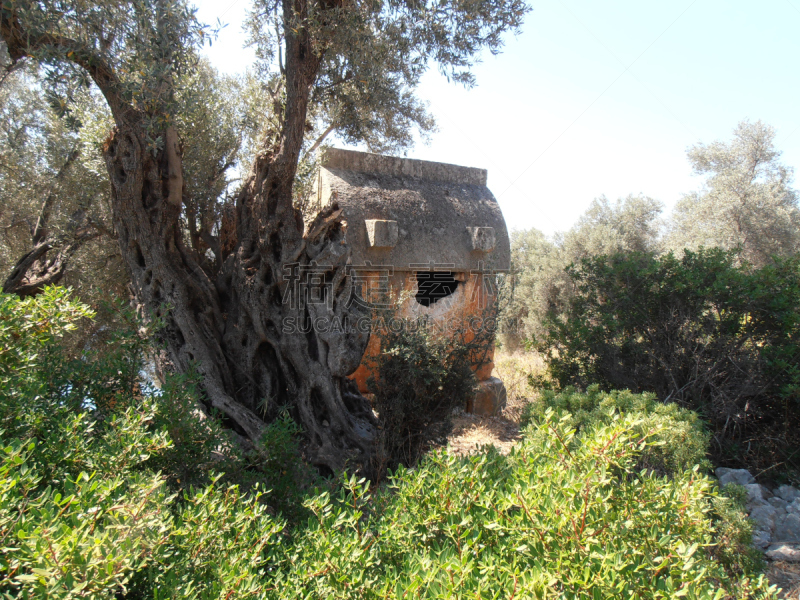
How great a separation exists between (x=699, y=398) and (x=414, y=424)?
10.9ft

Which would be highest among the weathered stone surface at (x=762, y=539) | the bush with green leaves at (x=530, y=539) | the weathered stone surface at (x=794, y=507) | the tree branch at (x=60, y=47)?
the tree branch at (x=60, y=47)

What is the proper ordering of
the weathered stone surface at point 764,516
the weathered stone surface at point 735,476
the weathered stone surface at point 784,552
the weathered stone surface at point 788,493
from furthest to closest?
the weathered stone surface at point 735,476 → the weathered stone surface at point 788,493 → the weathered stone surface at point 764,516 → the weathered stone surface at point 784,552

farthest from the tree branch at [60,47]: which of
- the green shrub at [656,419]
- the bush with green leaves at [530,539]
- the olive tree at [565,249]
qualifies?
the olive tree at [565,249]

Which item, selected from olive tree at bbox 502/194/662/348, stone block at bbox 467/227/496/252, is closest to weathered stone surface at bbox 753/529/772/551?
stone block at bbox 467/227/496/252

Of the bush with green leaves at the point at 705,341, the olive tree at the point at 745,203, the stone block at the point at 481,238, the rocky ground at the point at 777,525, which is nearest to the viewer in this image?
the rocky ground at the point at 777,525

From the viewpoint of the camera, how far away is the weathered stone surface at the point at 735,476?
15.4 feet

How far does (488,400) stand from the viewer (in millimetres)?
7086

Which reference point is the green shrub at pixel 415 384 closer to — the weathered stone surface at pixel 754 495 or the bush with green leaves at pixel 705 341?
the bush with green leaves at pixel 705 341

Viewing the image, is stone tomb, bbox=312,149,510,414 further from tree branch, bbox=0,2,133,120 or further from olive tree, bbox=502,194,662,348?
olive tree, bbox=502,194,662,348

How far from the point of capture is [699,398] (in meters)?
5.50

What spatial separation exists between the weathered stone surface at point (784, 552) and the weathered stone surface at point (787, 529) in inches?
7.1

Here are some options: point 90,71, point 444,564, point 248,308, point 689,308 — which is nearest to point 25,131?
point 90,71

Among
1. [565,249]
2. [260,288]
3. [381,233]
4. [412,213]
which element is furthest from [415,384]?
[565,249]

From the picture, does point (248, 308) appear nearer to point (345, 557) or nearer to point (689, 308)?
A: point (345, 557)
